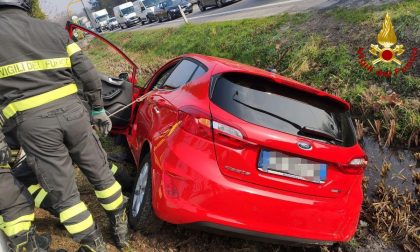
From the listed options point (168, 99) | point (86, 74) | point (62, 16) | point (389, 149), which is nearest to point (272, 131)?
point (168, 99)

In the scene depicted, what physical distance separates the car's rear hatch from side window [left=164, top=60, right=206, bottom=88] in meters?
0.46

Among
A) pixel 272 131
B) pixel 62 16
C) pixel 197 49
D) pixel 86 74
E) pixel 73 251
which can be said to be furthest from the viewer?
pixel 62 16

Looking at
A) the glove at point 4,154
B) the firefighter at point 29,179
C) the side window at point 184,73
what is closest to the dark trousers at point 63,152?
the glove at point 4,154

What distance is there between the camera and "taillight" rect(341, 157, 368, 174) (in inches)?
119

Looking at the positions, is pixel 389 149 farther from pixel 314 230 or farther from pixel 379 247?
pixel 314 230

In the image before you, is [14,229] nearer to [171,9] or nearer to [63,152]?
[63,152]

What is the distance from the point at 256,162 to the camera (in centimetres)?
280

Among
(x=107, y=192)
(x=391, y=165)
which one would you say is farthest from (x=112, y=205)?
(x=391, y=165)

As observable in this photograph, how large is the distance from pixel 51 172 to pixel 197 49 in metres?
8.36

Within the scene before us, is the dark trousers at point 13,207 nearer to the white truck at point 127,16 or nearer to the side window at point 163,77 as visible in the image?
the side window at point 163,77

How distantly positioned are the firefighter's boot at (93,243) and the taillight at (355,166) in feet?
6.16

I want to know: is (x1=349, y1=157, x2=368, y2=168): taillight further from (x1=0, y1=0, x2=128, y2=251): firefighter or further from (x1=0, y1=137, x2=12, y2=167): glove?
(x1=0, y1=137, x2=12, y2=167): glove

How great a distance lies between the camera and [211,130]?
9.30 feet

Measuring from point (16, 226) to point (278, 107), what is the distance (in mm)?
2050
